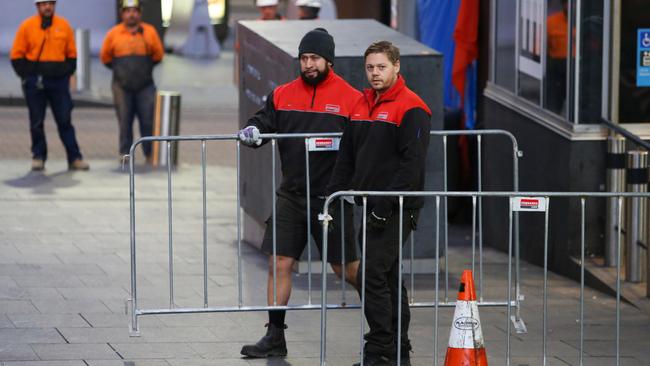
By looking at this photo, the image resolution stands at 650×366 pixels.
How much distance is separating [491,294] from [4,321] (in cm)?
342

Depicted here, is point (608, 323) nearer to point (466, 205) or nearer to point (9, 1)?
point (466, 205)

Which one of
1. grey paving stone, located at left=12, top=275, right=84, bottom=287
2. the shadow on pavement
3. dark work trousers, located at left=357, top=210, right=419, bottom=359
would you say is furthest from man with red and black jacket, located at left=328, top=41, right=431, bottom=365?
the shadow on pavement

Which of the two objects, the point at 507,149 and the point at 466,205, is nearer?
the point at 507,149

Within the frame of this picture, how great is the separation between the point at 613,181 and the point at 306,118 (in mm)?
3130

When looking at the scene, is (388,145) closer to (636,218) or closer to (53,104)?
(636,218)

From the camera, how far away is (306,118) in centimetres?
820

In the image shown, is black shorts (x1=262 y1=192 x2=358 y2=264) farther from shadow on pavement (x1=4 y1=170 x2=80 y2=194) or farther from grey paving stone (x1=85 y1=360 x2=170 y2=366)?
shadow on pavement (x1=4 y1=170 x2=80 y2=194)

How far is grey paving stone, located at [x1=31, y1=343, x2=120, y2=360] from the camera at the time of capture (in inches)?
315

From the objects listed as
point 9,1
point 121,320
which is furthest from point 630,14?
point 9,1

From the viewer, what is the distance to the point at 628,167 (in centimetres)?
1001

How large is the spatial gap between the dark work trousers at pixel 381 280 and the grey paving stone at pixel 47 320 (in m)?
2.05

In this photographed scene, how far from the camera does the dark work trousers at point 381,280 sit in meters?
7.61

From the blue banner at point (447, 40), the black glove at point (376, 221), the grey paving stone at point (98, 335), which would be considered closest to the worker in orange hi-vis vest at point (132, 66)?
the blue banner at point (447, 40)

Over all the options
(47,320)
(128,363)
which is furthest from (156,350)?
(47,320)
